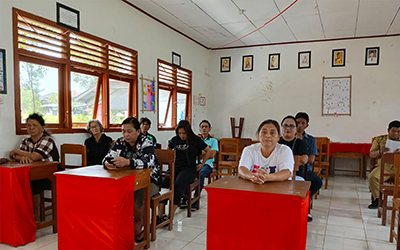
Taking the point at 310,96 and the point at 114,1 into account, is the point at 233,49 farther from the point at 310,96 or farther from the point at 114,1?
the point at 114,1

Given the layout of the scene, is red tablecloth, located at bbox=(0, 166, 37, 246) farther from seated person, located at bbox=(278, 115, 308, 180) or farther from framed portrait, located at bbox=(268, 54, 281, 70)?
framed portrait, located at bbox=(268, 54, 281, 70)

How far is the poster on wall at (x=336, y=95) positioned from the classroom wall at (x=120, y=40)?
2945mm

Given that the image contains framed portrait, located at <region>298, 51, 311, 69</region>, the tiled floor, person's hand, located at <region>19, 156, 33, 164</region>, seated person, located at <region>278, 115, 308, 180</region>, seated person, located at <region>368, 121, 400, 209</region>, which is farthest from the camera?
framed portrait, located at <region>298, 51, 311, 69</region>

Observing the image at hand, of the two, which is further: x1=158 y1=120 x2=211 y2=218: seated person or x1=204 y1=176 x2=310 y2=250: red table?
x1=158 y1=120 x2=211 y2=218: seated person

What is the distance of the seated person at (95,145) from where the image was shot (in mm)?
4027

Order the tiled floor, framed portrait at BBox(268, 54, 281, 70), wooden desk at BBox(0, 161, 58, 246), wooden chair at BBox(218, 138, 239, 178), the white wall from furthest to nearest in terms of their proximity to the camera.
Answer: framed portrait at BBox(268, 54, 281, 70), the white wall, wooden chair at BBox(218, 138, 239, 178), the tiled floor, wooden desk at BBox(0, 161, 58, 246)

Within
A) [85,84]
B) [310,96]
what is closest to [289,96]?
[310,96]

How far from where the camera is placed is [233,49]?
7.66 m

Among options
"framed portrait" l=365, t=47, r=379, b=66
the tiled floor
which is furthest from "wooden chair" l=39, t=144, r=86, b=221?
"framed portrait" l=365, t=47, r=379, b=66

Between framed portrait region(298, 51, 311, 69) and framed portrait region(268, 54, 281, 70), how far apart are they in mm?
491

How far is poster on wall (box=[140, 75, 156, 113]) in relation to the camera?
208 inches

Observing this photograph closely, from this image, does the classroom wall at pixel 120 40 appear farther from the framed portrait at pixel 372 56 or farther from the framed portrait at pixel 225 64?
the framed portrait at pixel 372 56

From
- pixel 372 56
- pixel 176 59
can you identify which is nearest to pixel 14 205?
pixel 176 59

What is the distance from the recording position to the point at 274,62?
7.28 meters
